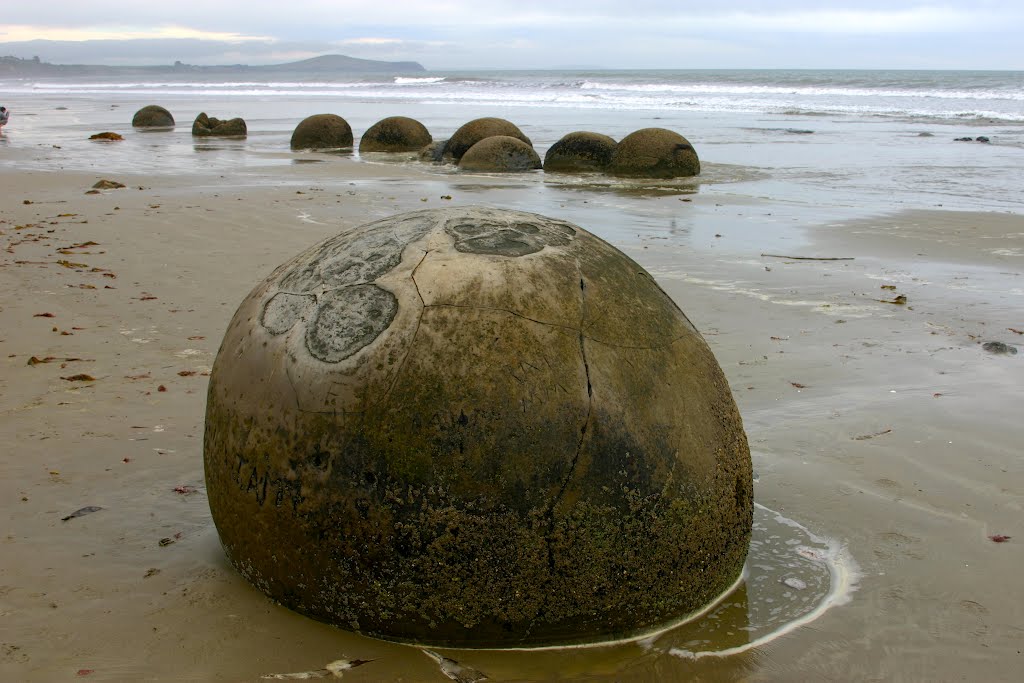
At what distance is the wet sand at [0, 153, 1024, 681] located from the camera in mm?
2666

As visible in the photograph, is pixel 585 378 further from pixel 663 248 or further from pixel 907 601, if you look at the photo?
pixel 663 248

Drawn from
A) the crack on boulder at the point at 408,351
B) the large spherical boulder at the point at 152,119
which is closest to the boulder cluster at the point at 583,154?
the large spherical boulder at the point at 152,119

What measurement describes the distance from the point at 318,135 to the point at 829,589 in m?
19.6

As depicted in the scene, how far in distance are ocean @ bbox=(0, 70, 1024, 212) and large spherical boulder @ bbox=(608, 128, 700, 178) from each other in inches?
23.2

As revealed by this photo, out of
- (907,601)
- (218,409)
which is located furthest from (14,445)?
(907,601)

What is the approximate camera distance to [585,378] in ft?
8.46

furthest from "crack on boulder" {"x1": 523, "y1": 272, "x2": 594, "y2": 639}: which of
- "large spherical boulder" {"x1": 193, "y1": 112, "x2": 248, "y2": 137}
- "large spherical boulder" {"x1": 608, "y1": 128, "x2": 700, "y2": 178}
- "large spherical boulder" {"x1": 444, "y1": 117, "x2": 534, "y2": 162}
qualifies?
"large spherical boulder" {"x1": 193, "y1": 112, "x2": 248, "y2": 137}

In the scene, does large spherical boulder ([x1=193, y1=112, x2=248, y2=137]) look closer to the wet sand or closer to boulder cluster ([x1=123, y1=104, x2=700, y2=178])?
boulder cluster ([x1=123, y1=104, x2=700, y2=178])

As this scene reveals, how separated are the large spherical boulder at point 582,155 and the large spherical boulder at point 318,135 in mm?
6414

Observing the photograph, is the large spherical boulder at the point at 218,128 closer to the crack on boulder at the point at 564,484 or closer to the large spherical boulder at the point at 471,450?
the large spherical boulder at the point at 471,450

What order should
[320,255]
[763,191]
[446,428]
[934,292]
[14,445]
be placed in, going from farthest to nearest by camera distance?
[763,191]
[934,292]
[14,445]
[320,255]
[446,428]

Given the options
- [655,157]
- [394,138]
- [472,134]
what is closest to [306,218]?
[655,157]

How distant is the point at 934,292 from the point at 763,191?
6616mm

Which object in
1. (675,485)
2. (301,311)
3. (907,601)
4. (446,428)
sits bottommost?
(907,601)
